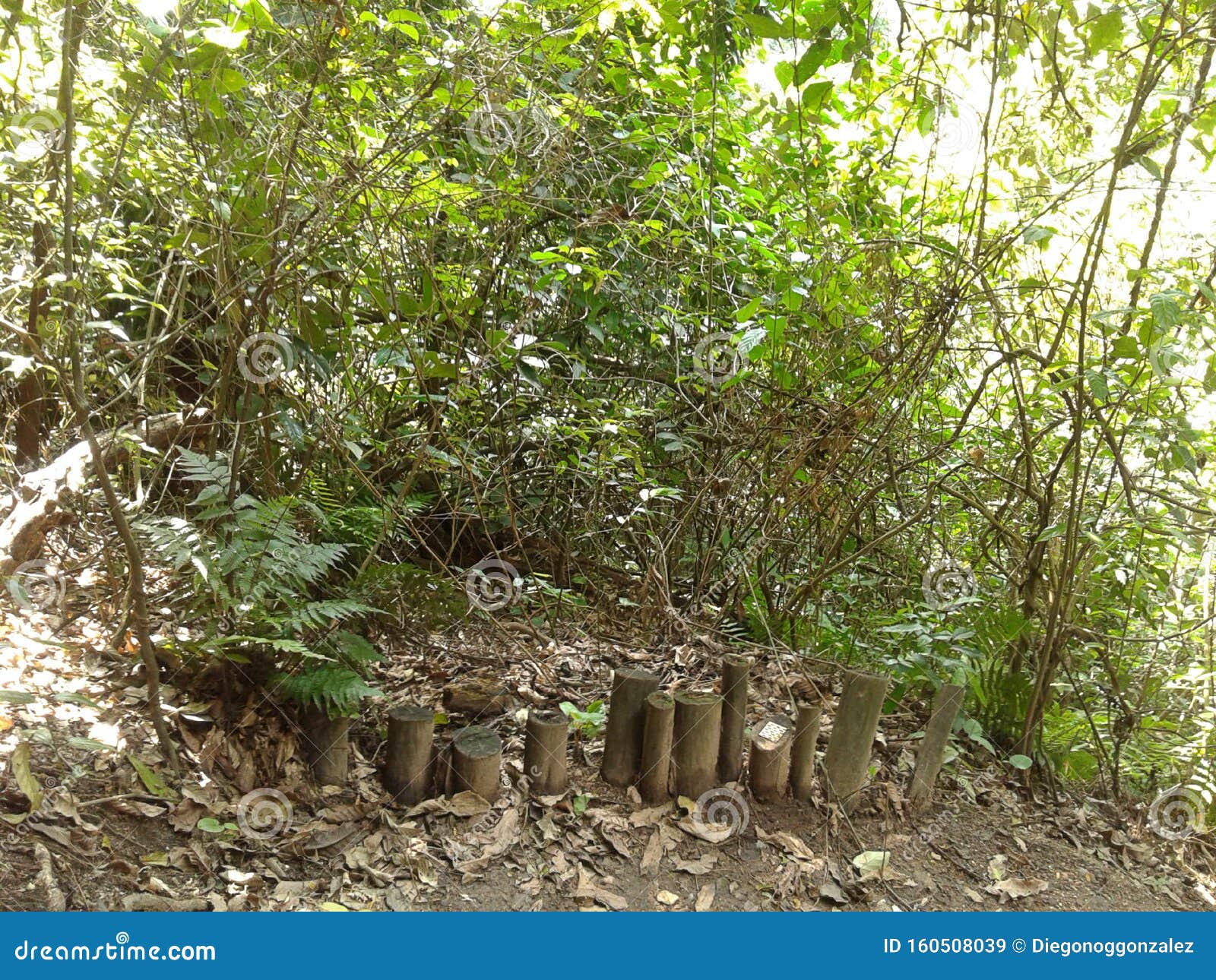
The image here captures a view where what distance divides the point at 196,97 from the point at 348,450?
57.0 inches

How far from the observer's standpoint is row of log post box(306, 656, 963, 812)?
306 centimetres

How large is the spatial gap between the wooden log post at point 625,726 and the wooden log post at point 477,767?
398mm

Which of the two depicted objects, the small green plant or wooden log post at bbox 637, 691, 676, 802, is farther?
the small green plant

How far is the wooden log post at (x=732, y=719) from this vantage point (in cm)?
323

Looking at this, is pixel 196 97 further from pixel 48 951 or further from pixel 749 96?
pixel 749 96

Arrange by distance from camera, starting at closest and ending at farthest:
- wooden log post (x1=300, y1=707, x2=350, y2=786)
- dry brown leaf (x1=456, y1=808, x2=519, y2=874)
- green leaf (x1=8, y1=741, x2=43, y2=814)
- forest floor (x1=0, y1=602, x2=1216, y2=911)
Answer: green leaf (x1=8, y1=741, x2=43, y2=814), forest floor (x1=0, y1=602, x2=1216, y2=911), dry brown leaf (x1=456, y1=808, x2=519, y2=874), wooden log post (x1=300, y1=707, x2=350, y2=786)

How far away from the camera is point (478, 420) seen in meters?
4.36

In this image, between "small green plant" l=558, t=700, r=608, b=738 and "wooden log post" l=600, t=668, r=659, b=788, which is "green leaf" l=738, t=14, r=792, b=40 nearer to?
"wooden log post" l=600, t=668, r=659, b=788

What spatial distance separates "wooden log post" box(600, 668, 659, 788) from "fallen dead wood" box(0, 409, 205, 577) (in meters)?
1.72

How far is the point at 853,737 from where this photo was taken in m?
3.21

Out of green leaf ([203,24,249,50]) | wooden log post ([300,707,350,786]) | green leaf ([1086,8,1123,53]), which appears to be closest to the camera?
green leaf ([203,24,249,50])

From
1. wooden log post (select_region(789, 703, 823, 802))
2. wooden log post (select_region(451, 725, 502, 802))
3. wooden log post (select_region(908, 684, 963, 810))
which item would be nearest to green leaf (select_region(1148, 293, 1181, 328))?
wooden log post (select_region(908, 684, 963, 810))

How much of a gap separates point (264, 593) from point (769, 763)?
69.3 inches

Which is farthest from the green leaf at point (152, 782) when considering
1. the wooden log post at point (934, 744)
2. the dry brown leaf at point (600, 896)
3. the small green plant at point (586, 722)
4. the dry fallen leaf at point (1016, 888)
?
the dry fallen leaf at point (1016, 888)
